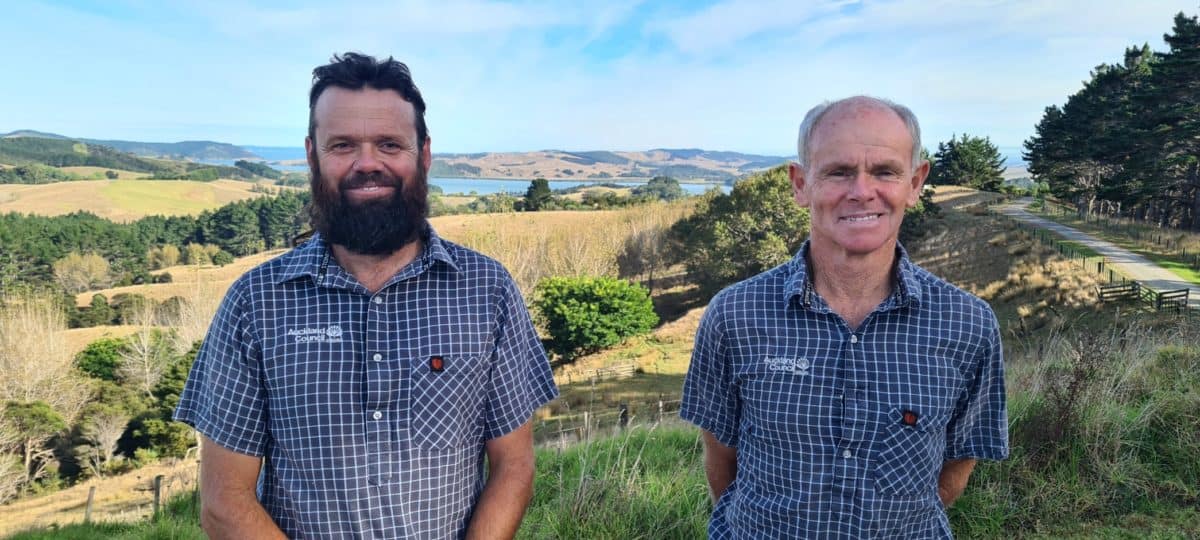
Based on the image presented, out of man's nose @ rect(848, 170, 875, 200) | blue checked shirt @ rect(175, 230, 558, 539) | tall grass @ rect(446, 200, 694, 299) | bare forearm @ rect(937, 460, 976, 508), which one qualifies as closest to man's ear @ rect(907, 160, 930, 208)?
man's nose @ rect(848, 170, 875, 200)

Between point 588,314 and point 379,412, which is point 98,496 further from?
point 379,412

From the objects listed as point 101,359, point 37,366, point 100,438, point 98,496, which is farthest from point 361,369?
point 101,359

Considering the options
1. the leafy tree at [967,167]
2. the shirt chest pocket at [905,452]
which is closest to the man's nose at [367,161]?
the shirt chest pocket at [905,452]

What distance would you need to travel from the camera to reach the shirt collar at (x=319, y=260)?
6.03 ft

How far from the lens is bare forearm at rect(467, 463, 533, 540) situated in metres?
1.89

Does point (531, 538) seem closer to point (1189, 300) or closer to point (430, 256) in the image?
point (430, 256)

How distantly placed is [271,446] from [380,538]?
0.39 meters

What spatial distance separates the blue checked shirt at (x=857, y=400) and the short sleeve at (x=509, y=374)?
59 cm

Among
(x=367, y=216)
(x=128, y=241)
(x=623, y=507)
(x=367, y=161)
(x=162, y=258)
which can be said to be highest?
(x=367, y=161)

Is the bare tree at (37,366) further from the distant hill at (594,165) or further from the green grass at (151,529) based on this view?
the distant hill at (594,165)

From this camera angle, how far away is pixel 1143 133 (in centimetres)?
2958

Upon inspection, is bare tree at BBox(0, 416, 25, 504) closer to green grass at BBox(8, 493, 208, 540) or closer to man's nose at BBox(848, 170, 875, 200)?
green grass at BBox(8, 493, 208, 540)

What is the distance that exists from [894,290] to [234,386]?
1.76m

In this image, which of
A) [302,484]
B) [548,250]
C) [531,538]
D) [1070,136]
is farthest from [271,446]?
[1070,136]
